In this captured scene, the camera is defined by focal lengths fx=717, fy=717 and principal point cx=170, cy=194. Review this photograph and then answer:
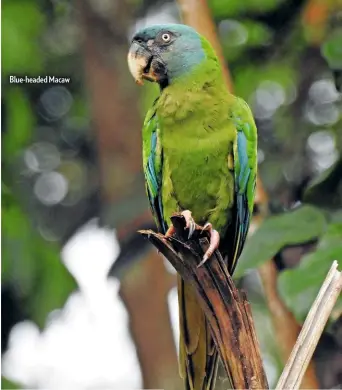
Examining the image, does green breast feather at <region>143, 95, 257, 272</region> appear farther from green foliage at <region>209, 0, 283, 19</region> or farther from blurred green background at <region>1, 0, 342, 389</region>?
green foliage at <region>209, 0, 283, 19</region>

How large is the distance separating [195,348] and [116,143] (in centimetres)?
63

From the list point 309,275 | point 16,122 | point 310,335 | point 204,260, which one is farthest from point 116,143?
point 310,335

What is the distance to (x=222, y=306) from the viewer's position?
108cm

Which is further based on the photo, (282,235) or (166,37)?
(282,235)

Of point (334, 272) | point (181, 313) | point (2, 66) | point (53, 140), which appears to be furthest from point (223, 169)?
point (2, 66)

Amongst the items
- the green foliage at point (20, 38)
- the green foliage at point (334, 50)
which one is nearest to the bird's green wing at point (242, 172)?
the green foliage at point (334, 50)

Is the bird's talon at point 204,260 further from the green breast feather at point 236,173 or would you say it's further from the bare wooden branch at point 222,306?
the green breast feather at point 236,173

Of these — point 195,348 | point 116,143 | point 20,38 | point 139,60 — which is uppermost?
point 20,38

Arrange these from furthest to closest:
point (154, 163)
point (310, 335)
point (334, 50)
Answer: point (334, 50)
point (154, 163)
point (310, 335)

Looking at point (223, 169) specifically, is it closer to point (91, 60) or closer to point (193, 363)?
point (193, 363)

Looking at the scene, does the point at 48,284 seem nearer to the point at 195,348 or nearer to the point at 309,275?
the point at 195,348

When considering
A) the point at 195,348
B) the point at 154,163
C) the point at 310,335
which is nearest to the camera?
the point at 310,335

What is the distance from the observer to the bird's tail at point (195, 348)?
1.34m

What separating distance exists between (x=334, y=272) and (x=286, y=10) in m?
0.96
